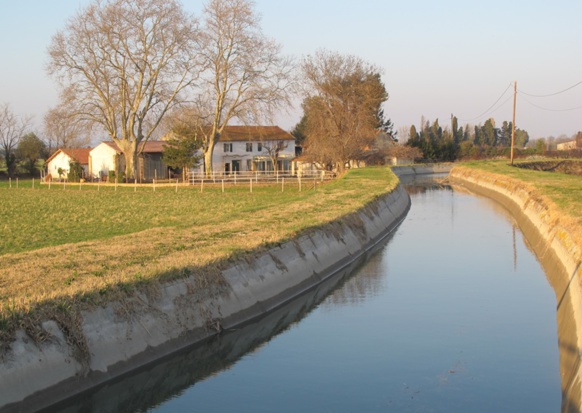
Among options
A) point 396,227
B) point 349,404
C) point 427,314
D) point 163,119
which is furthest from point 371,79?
point 349,404

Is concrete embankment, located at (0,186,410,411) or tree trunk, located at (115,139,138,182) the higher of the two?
tree trunk, located at (115,139,138,182)

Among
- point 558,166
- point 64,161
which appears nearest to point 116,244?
point 64,161

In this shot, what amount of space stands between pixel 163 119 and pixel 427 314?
5503cm

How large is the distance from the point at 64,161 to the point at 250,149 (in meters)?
21.9

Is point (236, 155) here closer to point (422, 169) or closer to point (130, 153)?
point (130, 153)

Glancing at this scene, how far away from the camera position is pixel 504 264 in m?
24.3

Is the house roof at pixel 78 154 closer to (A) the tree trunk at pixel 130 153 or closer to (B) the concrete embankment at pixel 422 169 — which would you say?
(A) the tree trunk at pixel 130 153

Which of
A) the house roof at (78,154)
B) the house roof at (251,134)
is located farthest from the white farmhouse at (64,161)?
the house roof at (251,134)

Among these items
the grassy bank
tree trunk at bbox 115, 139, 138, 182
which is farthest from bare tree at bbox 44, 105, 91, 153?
the grassy bank

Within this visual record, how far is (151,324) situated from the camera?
13.7m

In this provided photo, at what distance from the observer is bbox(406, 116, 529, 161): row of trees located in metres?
113

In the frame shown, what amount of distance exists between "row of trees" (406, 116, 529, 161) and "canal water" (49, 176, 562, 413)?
91720mm

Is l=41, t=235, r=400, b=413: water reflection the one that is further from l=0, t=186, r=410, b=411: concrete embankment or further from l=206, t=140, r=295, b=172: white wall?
l=206, t=140, r=295, b=172: white wall

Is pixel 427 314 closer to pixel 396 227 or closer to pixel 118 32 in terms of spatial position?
pixel 396 227
